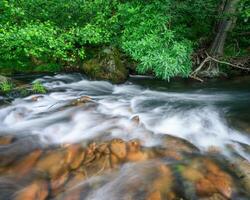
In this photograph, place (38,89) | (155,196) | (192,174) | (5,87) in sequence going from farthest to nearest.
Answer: (38,89) → (5,87) → (192,174) → (155,196)

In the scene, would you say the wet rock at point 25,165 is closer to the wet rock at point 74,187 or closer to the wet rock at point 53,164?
the wet rock at point 53,164

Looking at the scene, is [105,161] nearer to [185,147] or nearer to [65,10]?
[185,147]

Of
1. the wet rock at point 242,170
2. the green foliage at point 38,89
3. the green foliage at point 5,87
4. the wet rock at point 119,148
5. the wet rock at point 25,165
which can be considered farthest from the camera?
the green foliage at point 38,89

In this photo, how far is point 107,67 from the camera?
958 cm

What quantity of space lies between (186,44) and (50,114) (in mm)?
4898

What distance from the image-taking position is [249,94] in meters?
8.59

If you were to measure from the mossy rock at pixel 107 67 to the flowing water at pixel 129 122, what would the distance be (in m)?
0.31

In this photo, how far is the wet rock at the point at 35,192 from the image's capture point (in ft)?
13.0

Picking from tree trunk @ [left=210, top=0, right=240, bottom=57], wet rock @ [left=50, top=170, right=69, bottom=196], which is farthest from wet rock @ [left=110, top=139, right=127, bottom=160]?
tree trunk @ [left=210, top=0, right=240, bottom=57]

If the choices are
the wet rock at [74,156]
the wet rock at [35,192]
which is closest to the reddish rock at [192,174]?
the wet rock at [74,156]

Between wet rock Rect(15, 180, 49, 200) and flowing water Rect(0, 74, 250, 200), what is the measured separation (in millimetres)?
98

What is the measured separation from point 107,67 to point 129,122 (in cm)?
366

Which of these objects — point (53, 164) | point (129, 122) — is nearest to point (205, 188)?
point (53, 164)

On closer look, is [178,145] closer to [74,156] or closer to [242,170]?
[242,170]
